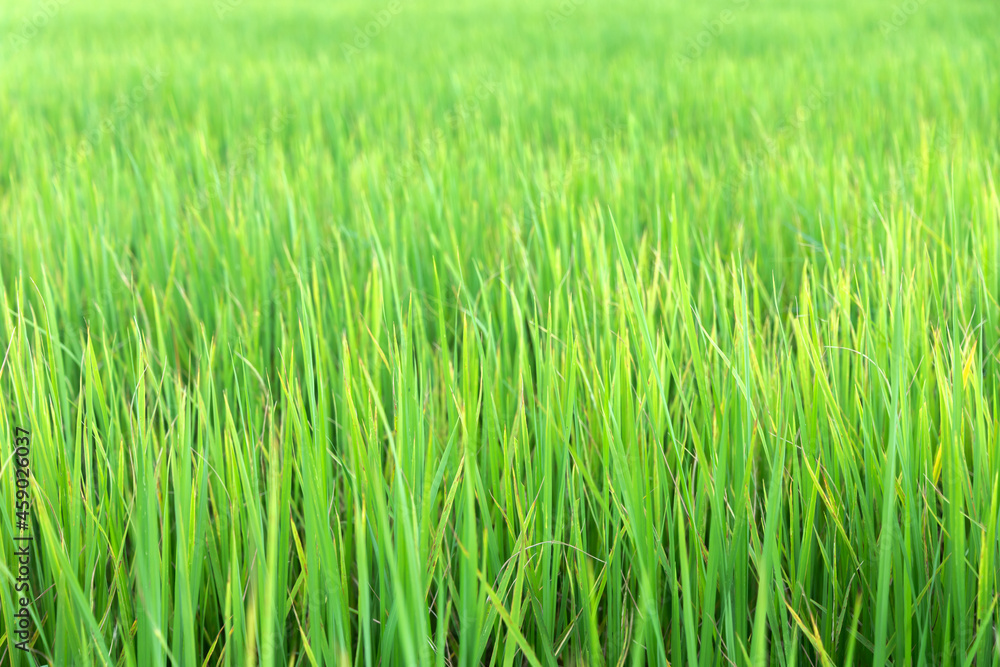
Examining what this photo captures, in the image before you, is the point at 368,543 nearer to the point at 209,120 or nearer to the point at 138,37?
the point at 209,120

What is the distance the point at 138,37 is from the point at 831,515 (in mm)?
5247

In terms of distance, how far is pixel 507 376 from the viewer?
2.86ft

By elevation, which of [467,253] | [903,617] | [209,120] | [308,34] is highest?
[308,34]

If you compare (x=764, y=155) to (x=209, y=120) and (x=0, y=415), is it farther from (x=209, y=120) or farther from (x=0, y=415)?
(x=209, y=120)

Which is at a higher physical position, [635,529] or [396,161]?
[396,161]

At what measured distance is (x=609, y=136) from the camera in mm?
2213

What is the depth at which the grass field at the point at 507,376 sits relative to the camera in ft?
1.70

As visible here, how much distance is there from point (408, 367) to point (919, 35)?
4.37 meters

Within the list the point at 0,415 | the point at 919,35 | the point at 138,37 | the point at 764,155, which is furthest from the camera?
the point at 138,37

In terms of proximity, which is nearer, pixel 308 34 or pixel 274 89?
pixel 274 89

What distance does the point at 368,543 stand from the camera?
2.11 ft

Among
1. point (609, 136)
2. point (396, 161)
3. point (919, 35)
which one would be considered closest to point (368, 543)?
point (396, 161)

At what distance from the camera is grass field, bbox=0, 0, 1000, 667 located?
52 centimetres

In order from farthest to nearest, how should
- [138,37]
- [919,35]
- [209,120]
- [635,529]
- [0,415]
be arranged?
[138,37], [919,35], [209,120], [0,415], [635,529]
